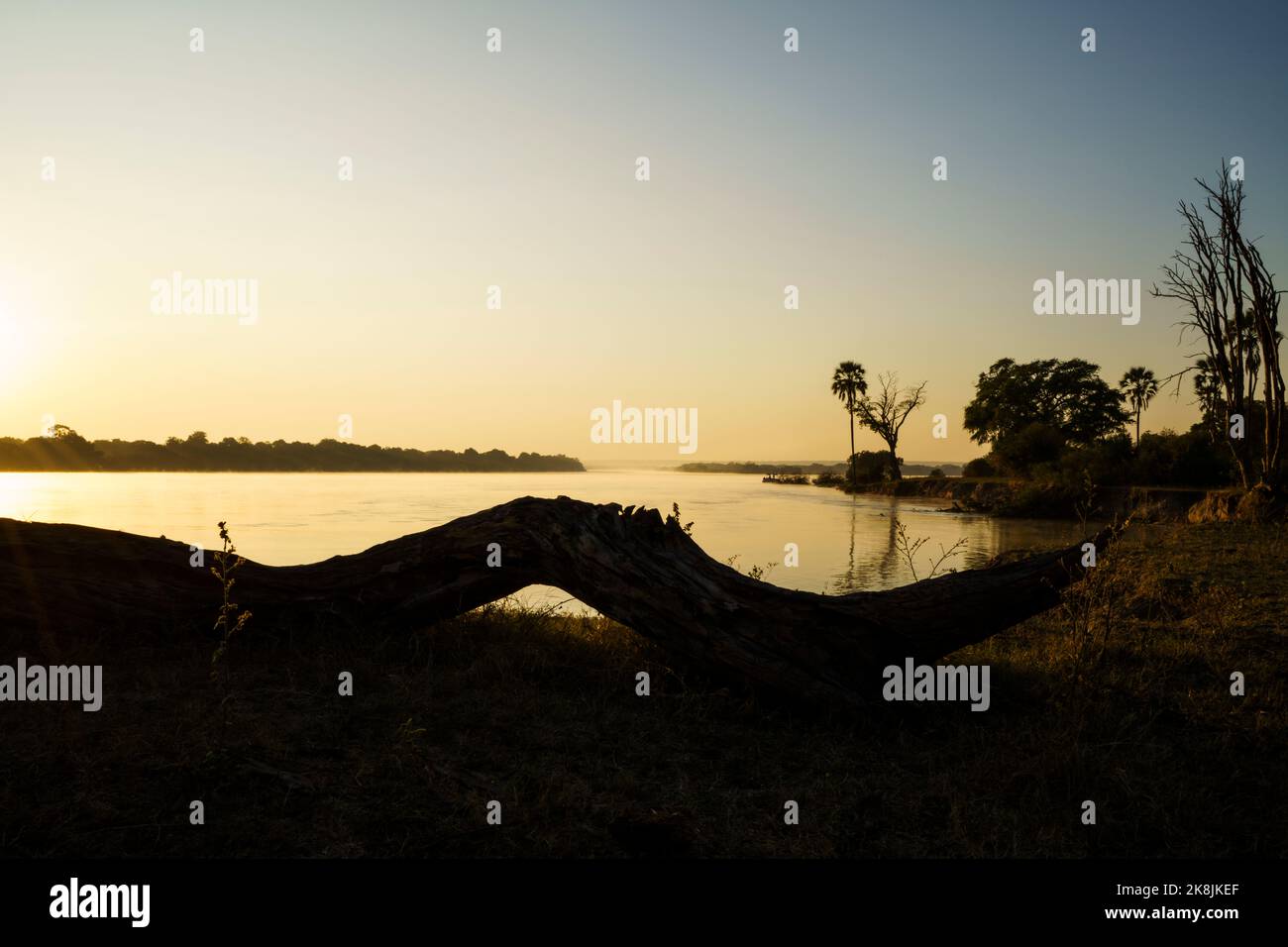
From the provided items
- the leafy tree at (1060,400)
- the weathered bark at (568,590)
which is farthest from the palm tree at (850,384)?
the weathered bark at (568,590)

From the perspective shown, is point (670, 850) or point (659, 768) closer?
point (670, 850)

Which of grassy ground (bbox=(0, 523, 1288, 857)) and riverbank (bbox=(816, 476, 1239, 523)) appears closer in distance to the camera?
grassy ground (bbox=(0, 523, 1288, 857))

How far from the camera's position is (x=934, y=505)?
130 feet

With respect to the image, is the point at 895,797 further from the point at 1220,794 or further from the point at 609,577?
the point at 609,577

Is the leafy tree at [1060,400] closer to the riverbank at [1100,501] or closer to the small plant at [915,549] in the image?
the riverbank at [1100,501]

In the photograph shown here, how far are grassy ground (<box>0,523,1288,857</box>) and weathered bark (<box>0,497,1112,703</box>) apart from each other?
1.04ft

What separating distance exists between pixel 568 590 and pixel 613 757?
81.7 inches

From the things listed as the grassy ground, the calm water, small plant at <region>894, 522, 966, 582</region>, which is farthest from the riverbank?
the grassy ground

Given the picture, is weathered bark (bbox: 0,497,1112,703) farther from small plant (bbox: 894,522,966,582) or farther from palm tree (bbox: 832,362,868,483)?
palm tree (bbox: 832,362,868,483)

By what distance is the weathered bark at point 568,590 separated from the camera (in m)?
5.64

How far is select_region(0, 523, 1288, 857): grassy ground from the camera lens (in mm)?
3438
